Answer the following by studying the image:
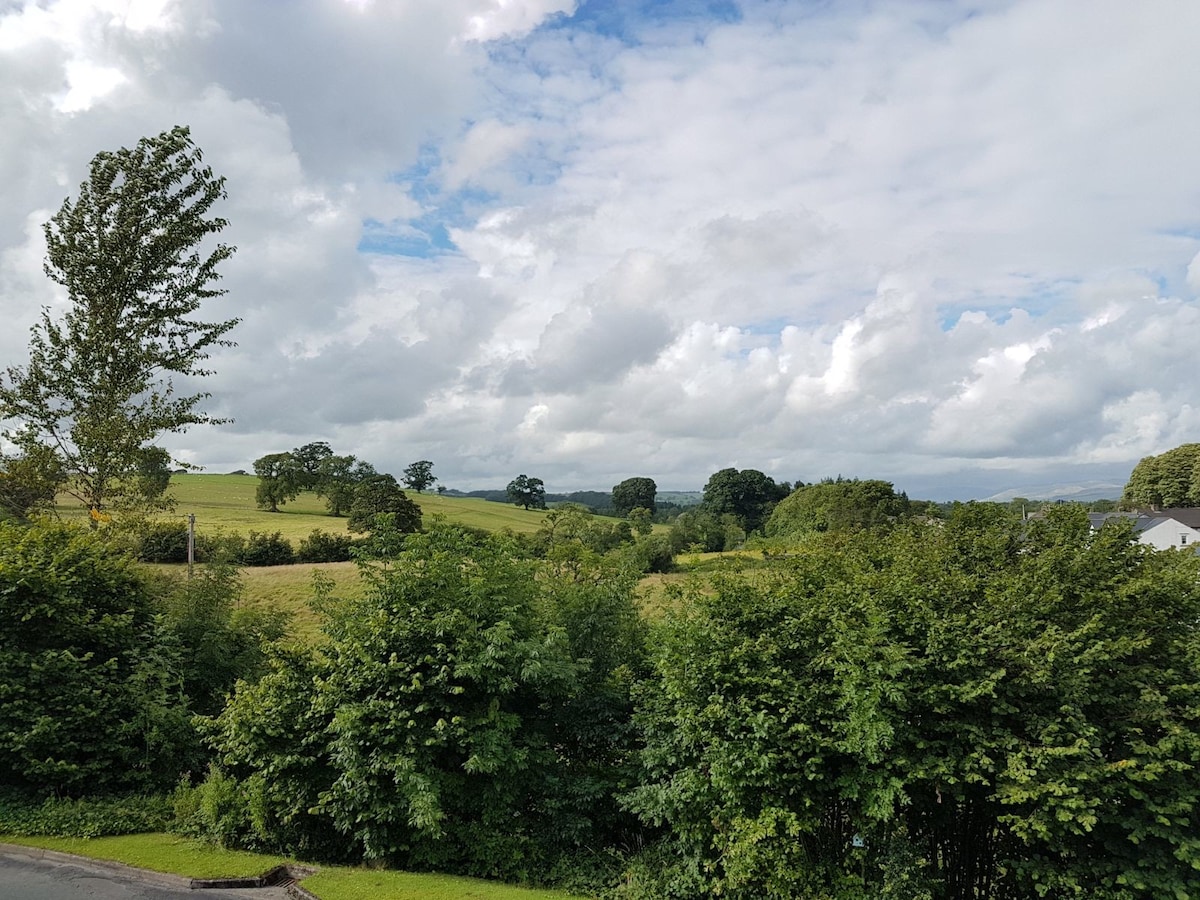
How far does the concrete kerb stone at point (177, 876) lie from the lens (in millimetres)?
9953

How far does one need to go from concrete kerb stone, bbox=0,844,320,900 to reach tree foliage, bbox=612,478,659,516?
98.3 metres

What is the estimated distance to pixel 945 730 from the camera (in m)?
9.18

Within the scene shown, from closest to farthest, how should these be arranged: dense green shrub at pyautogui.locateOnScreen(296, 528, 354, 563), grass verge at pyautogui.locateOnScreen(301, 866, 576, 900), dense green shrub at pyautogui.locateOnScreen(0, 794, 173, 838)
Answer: grass verge at pyautogui.locateOnScreen(301, 866, 576, 900), dense green shrub at pyautogui.locateOnScreen(0, 794, 173, 838), dense green shrub at pyautogui.locateOnScreen(296, 528, 354, 563)

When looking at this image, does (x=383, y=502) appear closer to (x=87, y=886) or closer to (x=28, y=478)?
(x=28, y=478)

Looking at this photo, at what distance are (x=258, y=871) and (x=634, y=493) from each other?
102327 millimetres

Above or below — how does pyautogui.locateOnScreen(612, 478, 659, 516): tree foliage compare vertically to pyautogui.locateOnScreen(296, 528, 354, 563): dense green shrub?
above

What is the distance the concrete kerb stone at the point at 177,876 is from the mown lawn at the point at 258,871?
0.31ft

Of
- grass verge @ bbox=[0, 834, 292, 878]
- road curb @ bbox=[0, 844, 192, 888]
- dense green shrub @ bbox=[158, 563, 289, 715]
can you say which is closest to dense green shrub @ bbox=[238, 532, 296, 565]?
dense green shrub @ bbox=[158, 563, 289, 715]

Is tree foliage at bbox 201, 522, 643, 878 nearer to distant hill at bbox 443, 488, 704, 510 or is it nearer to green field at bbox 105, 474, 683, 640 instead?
green field at bbox 105, 474, 683, 640

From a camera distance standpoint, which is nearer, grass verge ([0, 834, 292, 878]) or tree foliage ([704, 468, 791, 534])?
grass verge ([0, 834, 292, 878])

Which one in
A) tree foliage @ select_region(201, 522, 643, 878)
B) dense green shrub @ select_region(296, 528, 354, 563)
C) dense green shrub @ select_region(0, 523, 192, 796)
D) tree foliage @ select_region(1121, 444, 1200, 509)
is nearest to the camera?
tree foliage @ select_region(201, 522, 643, 878)

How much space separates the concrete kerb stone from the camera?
32.7 feet

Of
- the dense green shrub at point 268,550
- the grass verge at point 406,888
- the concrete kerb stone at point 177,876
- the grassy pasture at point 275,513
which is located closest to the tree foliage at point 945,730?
the grass verge at point 406,888

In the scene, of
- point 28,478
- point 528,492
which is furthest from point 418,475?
point 28,478
